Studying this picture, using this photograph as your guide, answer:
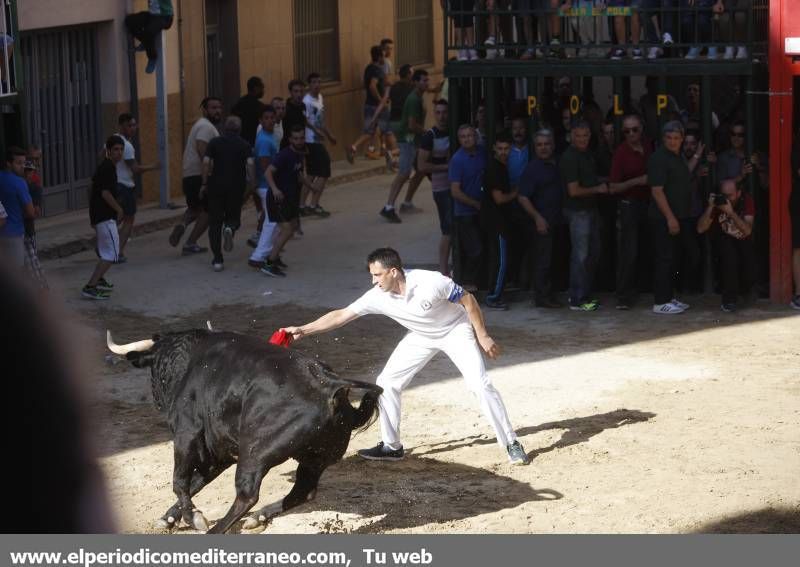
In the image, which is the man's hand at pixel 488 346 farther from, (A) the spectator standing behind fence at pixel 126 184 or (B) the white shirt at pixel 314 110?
(B) the white shirt at pixel 314 110

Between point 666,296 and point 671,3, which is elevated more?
point 671,3

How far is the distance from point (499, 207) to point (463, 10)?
7.54 feet

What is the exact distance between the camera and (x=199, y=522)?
991 cm

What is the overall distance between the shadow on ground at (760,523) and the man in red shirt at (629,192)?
607 cm

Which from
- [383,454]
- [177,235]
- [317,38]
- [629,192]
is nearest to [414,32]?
[317,38]

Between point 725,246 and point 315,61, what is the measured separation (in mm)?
12984

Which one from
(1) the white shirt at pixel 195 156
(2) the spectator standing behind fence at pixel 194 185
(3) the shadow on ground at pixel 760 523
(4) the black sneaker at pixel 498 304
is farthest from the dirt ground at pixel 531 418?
(1) the white shirt at pixel 195 156

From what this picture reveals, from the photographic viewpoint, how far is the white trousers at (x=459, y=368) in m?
11.3

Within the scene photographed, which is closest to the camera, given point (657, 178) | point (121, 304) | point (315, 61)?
Answer: point (657, 178)

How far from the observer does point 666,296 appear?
52.8 feet

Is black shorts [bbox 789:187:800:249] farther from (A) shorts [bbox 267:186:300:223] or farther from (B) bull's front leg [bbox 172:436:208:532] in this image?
(B) bull's front leg [bbox 172:436:208:532]

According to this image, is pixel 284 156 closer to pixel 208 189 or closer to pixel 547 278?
pixel 208 189

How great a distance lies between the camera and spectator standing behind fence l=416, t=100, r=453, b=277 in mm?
17281
